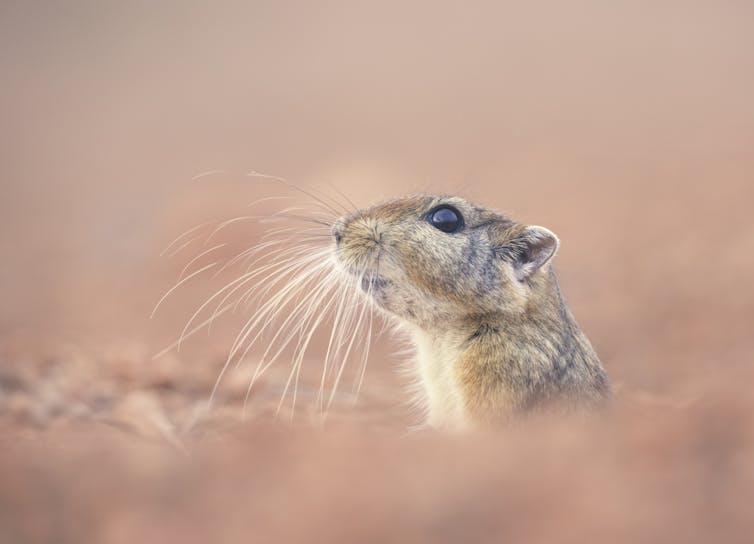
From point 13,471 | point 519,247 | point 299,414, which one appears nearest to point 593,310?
point 299,414

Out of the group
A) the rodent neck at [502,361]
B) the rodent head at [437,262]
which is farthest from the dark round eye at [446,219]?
the rodent neck at [502,361]

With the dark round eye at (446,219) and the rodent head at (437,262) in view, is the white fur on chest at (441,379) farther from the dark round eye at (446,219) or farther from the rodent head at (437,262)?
the dark round eye at (446,219)

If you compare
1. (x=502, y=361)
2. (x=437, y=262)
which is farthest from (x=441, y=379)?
(x=437, y=262)

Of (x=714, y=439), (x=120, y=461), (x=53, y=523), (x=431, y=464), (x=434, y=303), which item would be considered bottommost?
(x=53, y=523)

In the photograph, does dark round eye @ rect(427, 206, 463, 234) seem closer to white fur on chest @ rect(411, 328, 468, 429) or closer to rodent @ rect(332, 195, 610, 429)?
rodent @ rect(332, 195, 610, 429)

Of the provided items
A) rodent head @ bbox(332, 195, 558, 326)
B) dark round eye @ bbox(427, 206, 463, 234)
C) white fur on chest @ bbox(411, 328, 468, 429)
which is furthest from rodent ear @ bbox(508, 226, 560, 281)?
white fur on chest @ bbox(411, 328, 468, 429)

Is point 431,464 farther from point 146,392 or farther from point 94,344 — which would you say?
point 94,344
